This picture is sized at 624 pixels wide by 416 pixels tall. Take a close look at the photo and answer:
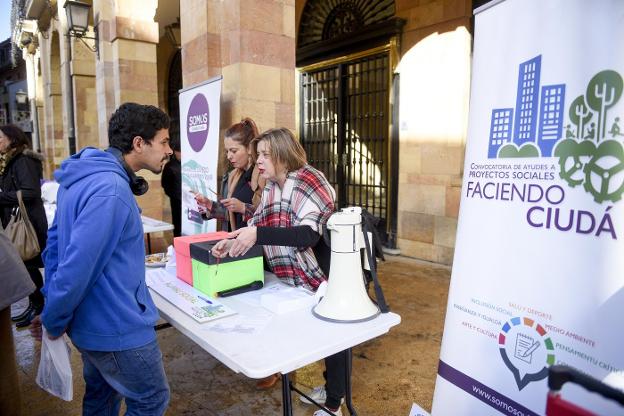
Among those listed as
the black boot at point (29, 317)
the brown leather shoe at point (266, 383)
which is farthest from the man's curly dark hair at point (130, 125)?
the black boot at point (29, 317)

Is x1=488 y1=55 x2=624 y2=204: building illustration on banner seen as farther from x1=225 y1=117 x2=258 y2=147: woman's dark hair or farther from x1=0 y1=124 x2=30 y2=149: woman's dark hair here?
x1=0 y1=124 x2=30 y2=149: woman's dark hair

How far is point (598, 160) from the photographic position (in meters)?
1.26

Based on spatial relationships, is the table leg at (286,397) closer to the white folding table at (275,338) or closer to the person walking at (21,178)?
the white folding table at (275,338)

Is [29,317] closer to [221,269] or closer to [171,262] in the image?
[171,262]

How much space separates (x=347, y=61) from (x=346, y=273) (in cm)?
567

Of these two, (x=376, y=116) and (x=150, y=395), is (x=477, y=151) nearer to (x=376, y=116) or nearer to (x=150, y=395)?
(x=150, y=395)

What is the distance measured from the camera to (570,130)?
1324mm

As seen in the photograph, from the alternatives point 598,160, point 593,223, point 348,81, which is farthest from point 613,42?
point 348,81

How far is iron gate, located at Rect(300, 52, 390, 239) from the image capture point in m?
6.38

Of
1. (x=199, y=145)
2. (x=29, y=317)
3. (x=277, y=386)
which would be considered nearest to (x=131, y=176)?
(x=277, y=386)

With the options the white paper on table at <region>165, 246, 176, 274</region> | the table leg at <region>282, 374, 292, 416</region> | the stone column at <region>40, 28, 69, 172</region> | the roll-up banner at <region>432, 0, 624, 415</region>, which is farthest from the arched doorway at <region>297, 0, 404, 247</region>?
the stone column at <region>40, 28, 69, 172</region>

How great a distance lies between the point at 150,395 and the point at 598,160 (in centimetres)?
174

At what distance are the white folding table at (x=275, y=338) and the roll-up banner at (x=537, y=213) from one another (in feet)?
1.29

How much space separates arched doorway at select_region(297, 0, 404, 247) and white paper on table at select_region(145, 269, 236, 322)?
14.4 ft
